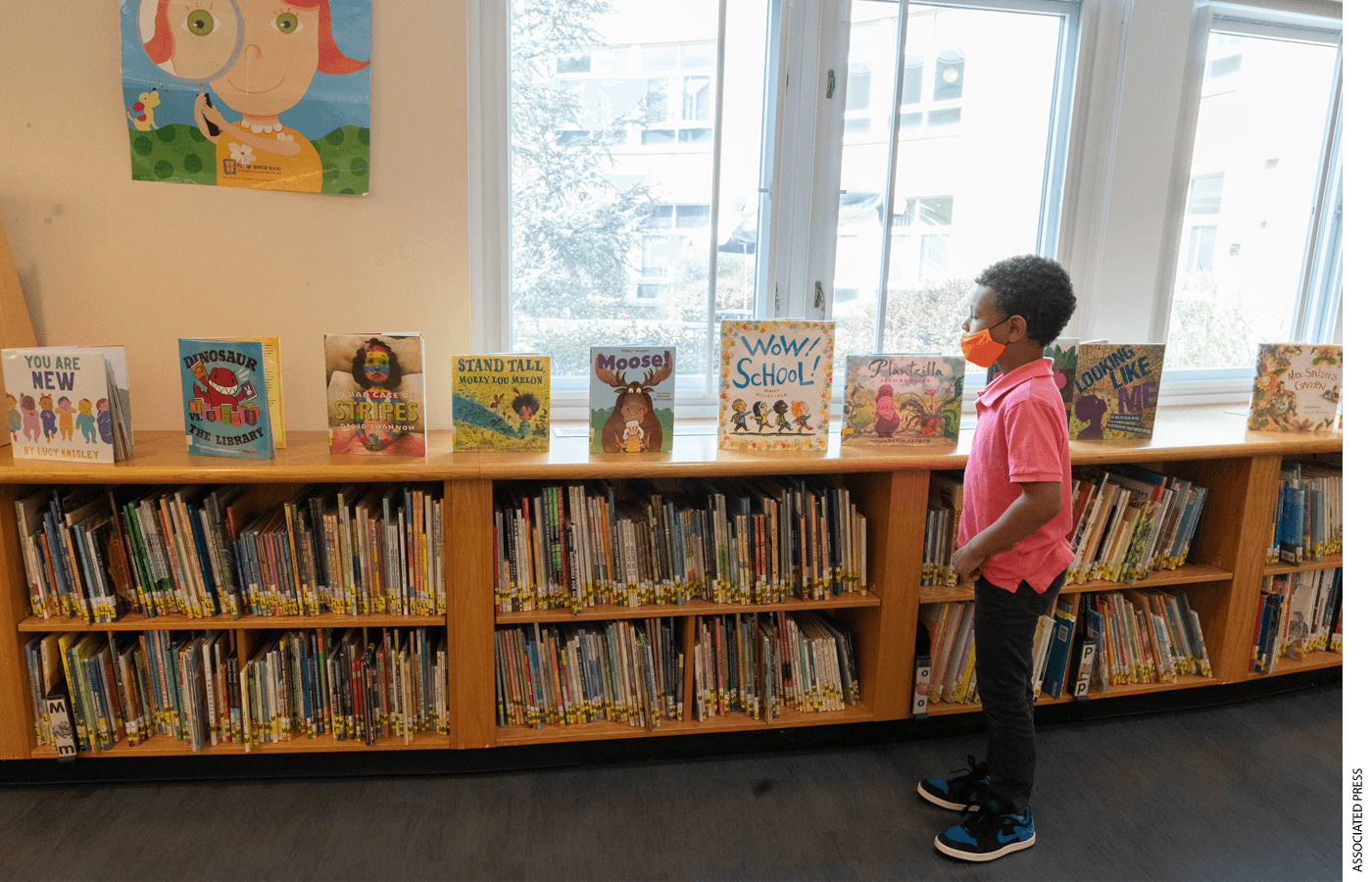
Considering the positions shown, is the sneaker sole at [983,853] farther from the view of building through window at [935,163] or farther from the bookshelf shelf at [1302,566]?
the view of building through window at [935,163]

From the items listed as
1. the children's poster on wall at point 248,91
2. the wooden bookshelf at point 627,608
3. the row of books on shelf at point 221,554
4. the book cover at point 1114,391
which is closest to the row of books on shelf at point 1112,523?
the wooden bookshelf at point 627,608

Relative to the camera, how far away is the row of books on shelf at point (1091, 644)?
2.39 metres

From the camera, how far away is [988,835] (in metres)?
1.90

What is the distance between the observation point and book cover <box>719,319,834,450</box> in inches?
87.6

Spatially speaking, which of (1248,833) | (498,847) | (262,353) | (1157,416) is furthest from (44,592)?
(1157,416)

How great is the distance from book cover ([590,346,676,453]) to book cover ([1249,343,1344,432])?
1.99 m

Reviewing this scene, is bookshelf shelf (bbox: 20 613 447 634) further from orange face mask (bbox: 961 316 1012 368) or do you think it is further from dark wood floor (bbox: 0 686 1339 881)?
orange face mask (bbox: 961 316 1012 368)

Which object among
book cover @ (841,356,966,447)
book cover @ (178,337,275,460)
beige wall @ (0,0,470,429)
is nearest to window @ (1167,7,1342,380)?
book cover @ (841,356,966,447)

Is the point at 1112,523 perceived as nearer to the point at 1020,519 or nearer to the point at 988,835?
the point at 1020,519

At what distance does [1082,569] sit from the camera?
242cm

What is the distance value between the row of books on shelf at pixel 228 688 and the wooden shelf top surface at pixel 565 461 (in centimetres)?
45

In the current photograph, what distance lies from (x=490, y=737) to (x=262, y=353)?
1.15 meters

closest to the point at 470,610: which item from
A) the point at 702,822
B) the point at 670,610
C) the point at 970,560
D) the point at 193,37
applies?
the point at 670,610

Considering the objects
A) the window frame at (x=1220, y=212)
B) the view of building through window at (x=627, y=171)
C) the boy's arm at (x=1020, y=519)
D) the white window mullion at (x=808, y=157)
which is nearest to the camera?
the boy's arm at (x=1020, y=519)
